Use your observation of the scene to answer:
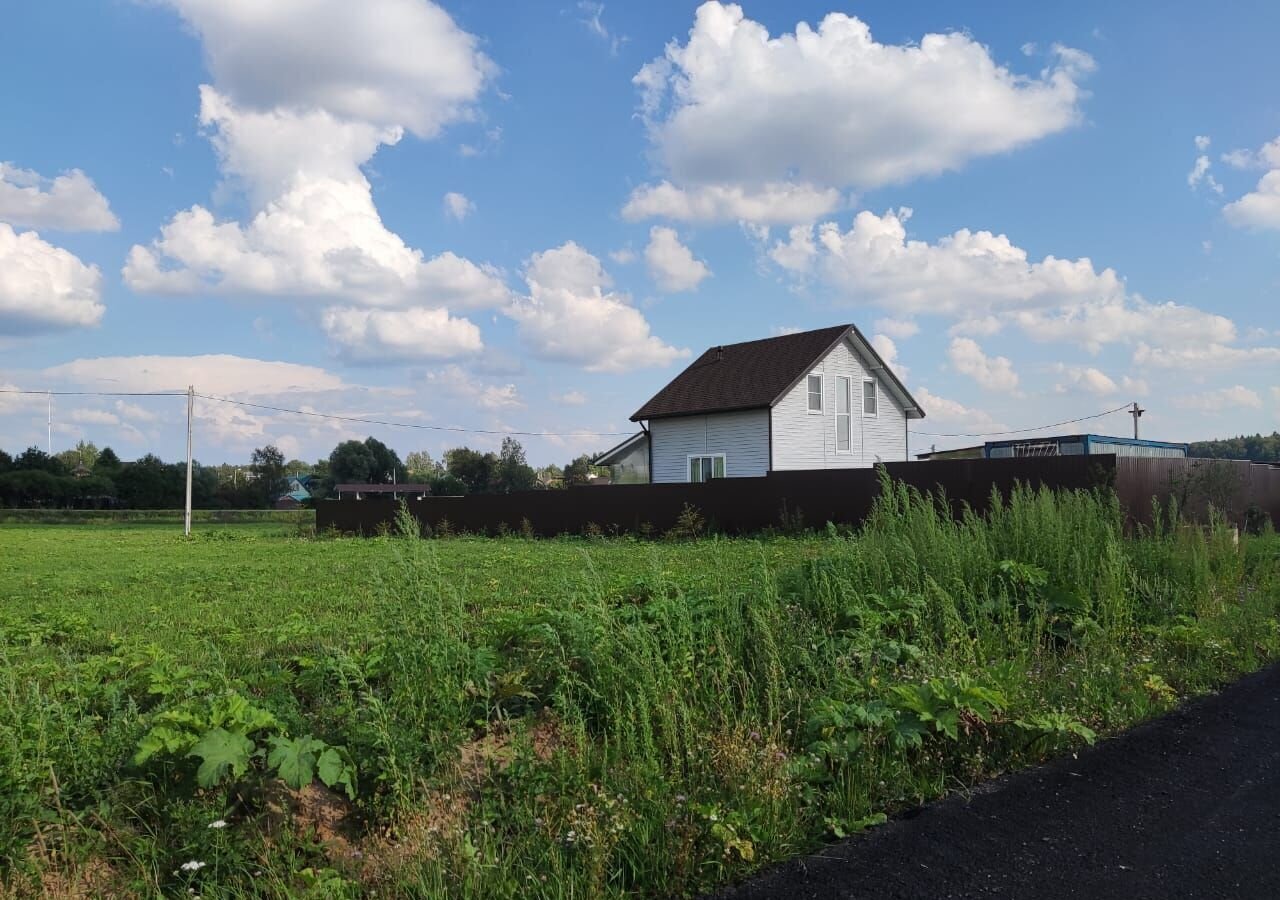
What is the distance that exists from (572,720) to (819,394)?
83.8 ft

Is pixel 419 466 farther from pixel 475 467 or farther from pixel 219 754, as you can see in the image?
pixel 219 754

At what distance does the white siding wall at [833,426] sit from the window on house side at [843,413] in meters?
0.18

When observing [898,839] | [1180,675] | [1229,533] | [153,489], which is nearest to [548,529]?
[1229,533]

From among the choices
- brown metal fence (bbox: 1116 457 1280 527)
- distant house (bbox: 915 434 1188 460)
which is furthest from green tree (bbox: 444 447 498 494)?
brown metal fence (bbox: 1116 457 1280 527)

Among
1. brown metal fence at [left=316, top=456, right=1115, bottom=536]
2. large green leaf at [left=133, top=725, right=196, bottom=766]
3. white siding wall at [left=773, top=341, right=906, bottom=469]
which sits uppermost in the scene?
white siding wall at [left=773, top=341, right=906, bottom=469]

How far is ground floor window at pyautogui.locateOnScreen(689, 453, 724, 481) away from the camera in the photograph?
28.7 metres

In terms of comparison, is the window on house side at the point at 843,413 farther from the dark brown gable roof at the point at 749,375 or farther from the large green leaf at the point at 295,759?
the large green leaf at the point at 295,759

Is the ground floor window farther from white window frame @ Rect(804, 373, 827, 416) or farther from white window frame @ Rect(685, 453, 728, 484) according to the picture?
white window frame @ Rect(804, 373, 827, 416)

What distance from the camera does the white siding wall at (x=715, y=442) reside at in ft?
90.0

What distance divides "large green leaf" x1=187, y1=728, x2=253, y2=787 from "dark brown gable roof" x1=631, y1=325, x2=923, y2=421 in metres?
24.2

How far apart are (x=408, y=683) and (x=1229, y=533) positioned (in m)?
9.57

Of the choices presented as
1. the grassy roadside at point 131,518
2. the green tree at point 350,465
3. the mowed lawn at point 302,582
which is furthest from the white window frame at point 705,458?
the green tree at point 350,465

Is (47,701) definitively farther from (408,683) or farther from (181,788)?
(408,683)

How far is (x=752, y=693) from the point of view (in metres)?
4.38
